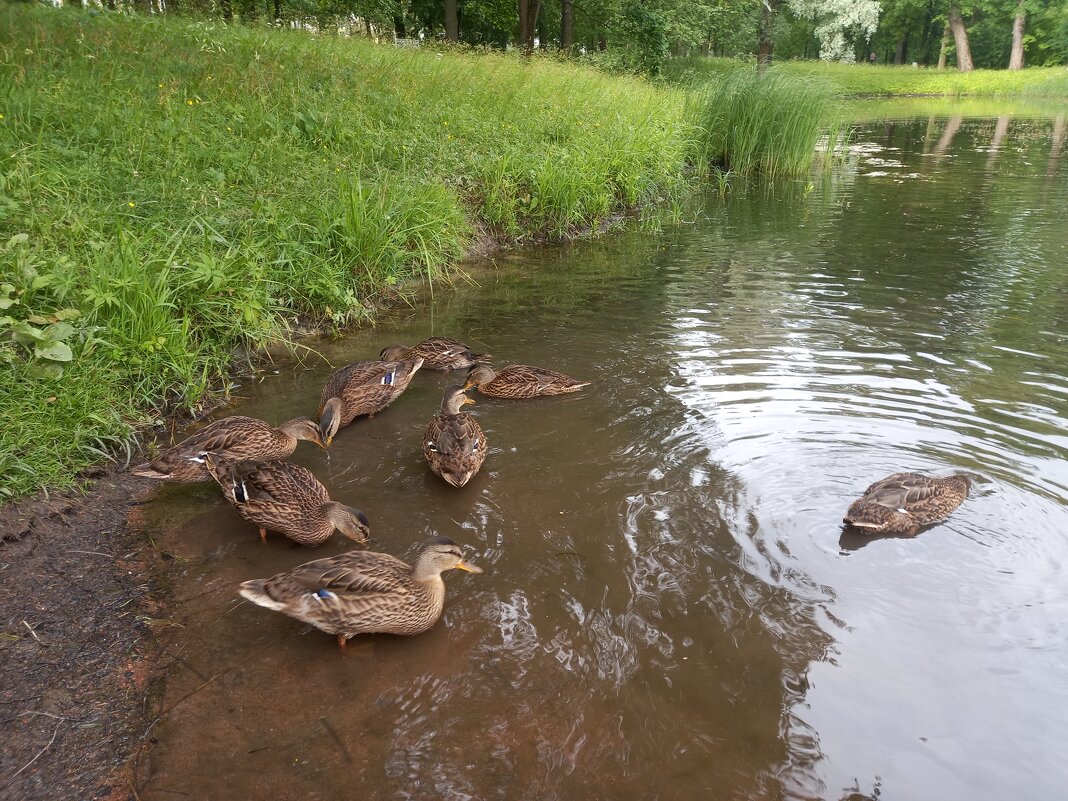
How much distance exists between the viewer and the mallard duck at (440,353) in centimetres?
736

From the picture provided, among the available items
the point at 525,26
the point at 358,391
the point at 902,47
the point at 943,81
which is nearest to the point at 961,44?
the point at 943,81

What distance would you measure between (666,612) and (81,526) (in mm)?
3684

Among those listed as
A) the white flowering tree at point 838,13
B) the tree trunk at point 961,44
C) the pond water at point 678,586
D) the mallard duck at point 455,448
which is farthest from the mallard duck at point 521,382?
the tree trunk at point 961,44

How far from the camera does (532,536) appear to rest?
470 centimetres

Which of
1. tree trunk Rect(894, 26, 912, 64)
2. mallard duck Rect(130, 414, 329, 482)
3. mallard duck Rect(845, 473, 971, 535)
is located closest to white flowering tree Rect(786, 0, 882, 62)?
tree trunk Rect(894, 26, 912, 64)

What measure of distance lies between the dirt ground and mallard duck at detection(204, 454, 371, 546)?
0.60m

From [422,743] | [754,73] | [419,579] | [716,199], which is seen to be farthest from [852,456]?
[754,73]

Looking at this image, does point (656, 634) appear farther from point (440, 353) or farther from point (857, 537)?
point (440, 353)

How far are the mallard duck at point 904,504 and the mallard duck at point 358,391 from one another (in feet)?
12.8

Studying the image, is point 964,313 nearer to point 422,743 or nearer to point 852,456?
point 852,456

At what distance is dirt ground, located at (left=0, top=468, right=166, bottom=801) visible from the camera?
3072 millimetres

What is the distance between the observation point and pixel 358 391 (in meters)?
6.21

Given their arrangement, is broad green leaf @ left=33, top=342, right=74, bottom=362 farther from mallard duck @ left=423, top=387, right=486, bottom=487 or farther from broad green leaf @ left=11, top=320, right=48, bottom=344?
mallard duck @ left=423, top=387, right=486, bottom=487

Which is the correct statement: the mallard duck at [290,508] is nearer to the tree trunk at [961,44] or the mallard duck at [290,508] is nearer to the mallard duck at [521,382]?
the mallard duck at [521,382]
